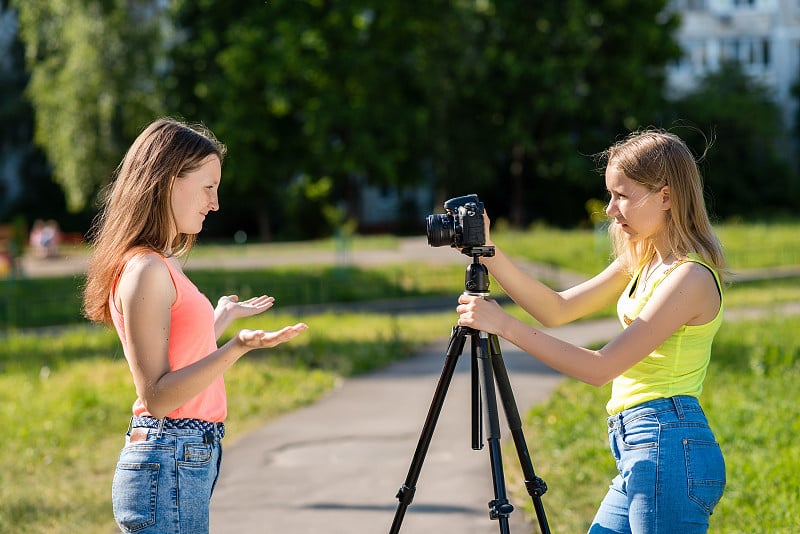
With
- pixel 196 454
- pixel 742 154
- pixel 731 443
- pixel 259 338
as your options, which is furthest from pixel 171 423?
pixel 742 154

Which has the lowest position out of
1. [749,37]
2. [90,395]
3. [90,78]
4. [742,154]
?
[90,395]

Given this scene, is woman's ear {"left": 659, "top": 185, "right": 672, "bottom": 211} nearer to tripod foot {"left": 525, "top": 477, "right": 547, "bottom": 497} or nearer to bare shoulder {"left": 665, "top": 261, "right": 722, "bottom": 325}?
bare shoulder {"left": 665, "top": 261, "right": 722, "bottom": 325}

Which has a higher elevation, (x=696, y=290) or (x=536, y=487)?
(x=696, y=290)

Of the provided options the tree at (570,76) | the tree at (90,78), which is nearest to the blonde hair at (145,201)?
the tree at (90,78)

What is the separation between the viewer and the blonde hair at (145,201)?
310cm

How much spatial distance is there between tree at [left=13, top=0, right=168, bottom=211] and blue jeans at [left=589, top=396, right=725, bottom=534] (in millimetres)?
29543

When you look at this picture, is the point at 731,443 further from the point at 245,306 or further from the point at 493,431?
the point at 245,306

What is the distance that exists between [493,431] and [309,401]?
596 cm

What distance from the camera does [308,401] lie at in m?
9.23

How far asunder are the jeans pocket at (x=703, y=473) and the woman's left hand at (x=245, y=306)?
1.30 meters

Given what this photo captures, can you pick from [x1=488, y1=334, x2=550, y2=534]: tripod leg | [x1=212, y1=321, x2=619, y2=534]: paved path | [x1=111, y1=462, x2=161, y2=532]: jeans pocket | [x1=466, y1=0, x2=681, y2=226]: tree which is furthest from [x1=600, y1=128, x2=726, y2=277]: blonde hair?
[x1=466, y1=0, x2=681, y2=226]: tree

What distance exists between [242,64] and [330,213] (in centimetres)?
560

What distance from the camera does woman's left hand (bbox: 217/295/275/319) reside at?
130 inches

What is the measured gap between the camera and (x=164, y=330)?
301 cm
